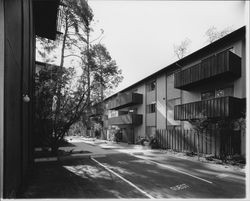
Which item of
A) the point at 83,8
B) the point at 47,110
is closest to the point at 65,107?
the point at 47,110

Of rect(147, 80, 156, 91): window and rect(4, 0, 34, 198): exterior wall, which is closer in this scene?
rect(4, 0, 34, 198): exterior wall

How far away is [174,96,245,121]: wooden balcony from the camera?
1169 centimetres

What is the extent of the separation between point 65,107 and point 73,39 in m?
6.09

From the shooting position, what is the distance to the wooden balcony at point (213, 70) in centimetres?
1198

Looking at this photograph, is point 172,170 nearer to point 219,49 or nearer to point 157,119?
point 219,49

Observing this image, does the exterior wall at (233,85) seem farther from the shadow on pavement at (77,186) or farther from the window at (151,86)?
the shadow on pavement at (77,186)

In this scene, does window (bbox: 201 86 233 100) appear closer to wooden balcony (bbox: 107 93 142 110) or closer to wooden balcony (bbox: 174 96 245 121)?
wooden balcony (bbox: 174 96 245 121)

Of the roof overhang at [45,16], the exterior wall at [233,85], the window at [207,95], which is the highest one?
the roof overhang at [45,16]

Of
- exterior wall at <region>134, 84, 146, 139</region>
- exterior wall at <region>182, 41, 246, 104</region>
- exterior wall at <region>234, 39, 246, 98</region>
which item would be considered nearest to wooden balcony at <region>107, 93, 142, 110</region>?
exterior wall at <region>134, 84, 146, 139</region>

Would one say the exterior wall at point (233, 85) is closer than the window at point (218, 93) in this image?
Yes

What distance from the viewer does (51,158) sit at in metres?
12.3

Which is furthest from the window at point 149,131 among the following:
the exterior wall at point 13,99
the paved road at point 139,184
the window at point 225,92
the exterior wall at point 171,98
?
the exterior wall at point 13,99

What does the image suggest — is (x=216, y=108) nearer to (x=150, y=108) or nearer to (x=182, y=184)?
(x=182, y=184)

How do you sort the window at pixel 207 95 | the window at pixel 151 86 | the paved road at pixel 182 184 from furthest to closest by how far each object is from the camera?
the window at pixel 151 86 < the window at pixel 207 95 < the paved road at pixel 182 184
